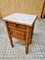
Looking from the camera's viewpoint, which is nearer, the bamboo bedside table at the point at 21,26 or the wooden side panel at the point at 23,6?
the bamboo bedside table at the point at 21,26

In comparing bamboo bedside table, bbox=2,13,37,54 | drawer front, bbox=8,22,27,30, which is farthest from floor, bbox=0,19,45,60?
drawer front, bbox=8,22,27,30

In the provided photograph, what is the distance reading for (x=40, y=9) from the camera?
10.7ft

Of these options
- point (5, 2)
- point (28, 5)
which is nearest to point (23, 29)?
point (28, 5)

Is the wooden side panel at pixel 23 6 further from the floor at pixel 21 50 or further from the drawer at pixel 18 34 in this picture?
the drawer at pixel 18 34

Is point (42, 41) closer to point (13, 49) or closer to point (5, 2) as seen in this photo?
point (13, 49)

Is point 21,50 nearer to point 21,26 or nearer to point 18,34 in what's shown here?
point 18,34

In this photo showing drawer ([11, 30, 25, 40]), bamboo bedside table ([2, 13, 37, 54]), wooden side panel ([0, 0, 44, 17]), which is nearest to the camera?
bamboo bedside table ([2, 13, 37, 54])

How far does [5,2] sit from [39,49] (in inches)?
97.1

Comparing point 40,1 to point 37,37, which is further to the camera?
point 40,1

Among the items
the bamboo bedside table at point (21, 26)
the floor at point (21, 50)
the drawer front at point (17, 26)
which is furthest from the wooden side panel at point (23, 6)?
the drawer front at point (17, 26)

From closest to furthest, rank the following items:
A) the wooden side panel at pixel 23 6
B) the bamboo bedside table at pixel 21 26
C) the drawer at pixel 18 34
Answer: the bamboo bedside table at pixel 21 26
the drawer at pixel 18 34
the wooden side panel at pixel 23 6

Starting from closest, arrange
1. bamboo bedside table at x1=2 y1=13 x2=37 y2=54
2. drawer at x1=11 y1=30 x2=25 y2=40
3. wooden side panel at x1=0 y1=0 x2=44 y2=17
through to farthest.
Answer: bamboo bedside table at x1=2 y1=13 x2=37 y2=54 < drawer at x1=11 y1=30 x2=25 y2=40 < wooden side panel at x1=0 y1=0 x2=44 y2=17

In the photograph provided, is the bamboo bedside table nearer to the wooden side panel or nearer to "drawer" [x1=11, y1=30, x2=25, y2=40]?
"drawer" [x1=11, y1=30, x2=25, y2=40]

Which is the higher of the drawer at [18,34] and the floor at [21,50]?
the drawer at [18,34]
